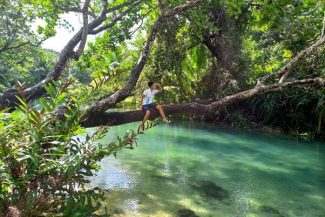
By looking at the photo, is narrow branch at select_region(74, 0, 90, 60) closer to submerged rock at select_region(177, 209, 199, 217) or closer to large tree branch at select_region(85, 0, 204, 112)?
large tree branch at select_region(85, 0, 204, 112)

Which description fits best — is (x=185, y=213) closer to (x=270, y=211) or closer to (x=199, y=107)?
(x=270, y=211)

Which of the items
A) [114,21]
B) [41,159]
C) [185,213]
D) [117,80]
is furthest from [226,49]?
[41,159]

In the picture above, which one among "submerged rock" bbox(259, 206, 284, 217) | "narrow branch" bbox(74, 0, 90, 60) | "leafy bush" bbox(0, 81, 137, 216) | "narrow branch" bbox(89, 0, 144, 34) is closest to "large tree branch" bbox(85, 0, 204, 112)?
"narrow branch" bbox(74, 0, 90, 60)

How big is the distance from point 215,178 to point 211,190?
3.28 ft

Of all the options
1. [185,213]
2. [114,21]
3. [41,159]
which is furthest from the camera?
[114,21]

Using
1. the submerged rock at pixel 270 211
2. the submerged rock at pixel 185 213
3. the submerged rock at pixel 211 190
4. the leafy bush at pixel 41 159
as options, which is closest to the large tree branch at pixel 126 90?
the leafy bush at pixel 41 159

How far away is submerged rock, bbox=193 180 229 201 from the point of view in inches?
274

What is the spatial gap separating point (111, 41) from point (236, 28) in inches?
396

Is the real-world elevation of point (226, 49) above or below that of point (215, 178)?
above

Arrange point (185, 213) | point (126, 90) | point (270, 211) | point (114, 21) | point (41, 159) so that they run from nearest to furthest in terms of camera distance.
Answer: point (41, 159) < point (185, 213) < point (270, 211) < point (126, 90) < point (114, 21)

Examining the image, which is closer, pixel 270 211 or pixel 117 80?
pixel 270 211

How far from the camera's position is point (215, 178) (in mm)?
8312

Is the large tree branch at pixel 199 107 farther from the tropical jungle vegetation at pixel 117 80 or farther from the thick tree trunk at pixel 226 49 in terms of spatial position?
the thick tree trunk at pixel 226 49

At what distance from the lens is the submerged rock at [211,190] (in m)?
6.96
